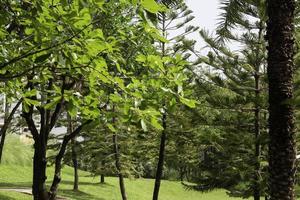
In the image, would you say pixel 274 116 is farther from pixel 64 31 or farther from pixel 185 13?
pixel 185 13

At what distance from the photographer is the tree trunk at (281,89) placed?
5344 millimetres

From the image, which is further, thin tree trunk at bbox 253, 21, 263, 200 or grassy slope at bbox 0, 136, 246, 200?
grassy slope at bbox 0, 136, 246, 200

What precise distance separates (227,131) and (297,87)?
2.85 metres

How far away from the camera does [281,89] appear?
5.34 meters

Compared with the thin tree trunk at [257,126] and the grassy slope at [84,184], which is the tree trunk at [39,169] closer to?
the thin tree trunk at [257,126]

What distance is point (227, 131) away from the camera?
1411 centimetres

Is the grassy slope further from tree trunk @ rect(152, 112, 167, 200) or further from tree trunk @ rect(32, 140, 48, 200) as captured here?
tree trunk @ rect(32, 140, 48, 200)

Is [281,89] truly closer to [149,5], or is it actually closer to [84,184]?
[149,5]

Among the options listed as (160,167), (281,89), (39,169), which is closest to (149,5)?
(281,89)

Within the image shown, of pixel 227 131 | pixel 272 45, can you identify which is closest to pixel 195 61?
pixel 227 131

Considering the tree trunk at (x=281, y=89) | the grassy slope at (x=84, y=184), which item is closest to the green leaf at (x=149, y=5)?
the tree trunk at (x=281, y=89)

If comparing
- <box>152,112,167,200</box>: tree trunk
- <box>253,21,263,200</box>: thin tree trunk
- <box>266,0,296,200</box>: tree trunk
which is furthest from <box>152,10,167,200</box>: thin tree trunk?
<box>266,0,296,200</box>: tree trunk

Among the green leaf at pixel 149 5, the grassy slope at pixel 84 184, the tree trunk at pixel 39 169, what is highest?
the green leaf at pixel 149 5

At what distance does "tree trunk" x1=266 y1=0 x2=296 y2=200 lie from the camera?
5.34 m
